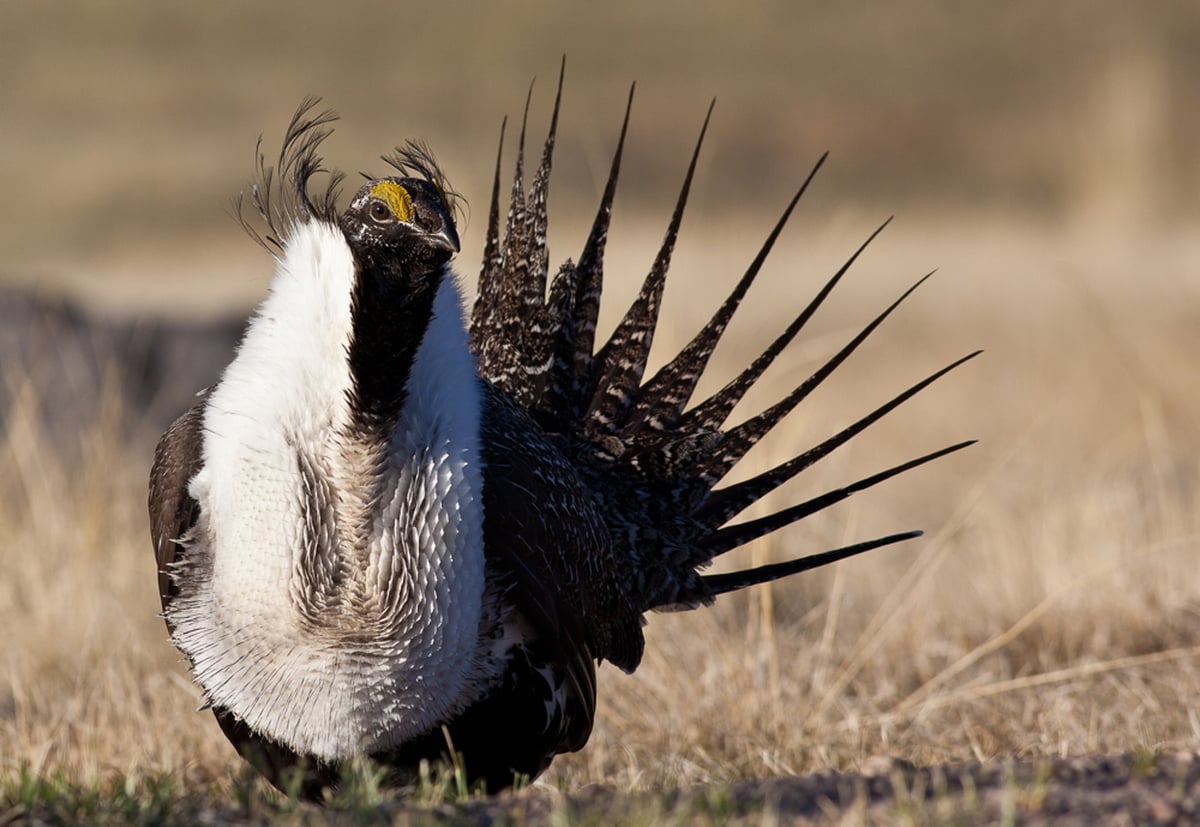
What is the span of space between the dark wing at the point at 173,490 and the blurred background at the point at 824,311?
508 mm

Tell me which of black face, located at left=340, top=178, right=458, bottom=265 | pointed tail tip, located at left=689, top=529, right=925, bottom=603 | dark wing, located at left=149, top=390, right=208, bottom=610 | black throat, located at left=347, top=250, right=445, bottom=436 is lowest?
pointed tail tip, located at left=689, top=529, right=925, bottom=603

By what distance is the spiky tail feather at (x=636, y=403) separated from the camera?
4.43m

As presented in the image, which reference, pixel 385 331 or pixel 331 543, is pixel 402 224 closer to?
pixel 385 331

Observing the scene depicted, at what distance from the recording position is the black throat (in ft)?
10.5

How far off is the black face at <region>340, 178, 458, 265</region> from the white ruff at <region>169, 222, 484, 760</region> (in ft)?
0.18

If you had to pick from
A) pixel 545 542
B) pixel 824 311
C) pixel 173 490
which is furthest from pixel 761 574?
pixel 824 311

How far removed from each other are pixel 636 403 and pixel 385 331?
1501 mm

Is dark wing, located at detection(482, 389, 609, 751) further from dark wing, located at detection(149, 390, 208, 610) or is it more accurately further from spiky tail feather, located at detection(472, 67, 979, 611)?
dark wing, located at detection(149, 390, 208, 610)

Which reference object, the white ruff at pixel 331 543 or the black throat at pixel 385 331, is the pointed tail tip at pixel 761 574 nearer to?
the white ruff at pixel 331 543

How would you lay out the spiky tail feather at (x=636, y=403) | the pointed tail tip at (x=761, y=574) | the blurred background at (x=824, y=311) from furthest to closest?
the blurred background at (x=824, y=311), the spiky tail feather at (x=636, y=403), the pointed tail tip at (x=761, y=574)

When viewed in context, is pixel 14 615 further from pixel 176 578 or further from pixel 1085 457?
pixel 1085 457

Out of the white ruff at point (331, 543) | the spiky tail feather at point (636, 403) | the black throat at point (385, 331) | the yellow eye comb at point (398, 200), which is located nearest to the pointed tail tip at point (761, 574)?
the spiky tail feather at point (636, 403)

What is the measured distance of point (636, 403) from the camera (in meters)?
4.61

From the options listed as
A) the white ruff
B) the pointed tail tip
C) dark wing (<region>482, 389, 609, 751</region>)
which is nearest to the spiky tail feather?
the pointed tail tip
